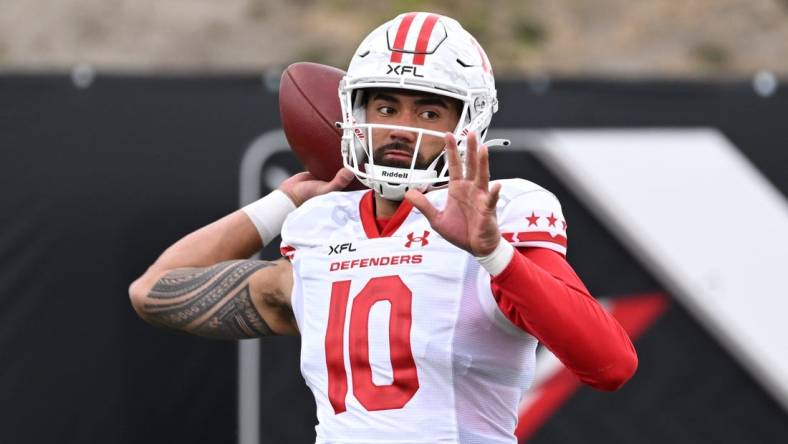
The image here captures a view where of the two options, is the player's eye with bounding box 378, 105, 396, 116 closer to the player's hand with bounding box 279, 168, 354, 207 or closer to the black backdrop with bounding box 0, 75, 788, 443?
the player's hand with bounding box 279, 168, 354, 207

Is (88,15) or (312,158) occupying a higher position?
(312,158)

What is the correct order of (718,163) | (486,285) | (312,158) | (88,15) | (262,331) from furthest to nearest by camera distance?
(88,15)
(718,163)
(312,158)
(262,331)
(486,285)

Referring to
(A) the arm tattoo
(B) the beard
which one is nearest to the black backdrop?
(A) the arm tattoo

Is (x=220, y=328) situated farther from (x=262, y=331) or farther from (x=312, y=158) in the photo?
(x=312, y=158)

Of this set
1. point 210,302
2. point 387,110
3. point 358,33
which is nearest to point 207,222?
→ point 210,302

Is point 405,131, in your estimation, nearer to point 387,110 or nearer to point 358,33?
point 387,110

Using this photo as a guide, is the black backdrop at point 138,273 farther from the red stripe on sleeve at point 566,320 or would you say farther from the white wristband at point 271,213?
the red stripe on sleeve at point 566,320

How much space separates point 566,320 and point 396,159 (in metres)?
0.59

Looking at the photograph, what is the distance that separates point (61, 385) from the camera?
5.45 m

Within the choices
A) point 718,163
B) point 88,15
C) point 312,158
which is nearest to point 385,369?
point 312,158

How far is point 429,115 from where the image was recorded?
2.99 metres

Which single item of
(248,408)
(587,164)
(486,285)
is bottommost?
(248,408)

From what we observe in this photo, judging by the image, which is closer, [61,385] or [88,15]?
[61,385]

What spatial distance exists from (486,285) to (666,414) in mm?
3122
